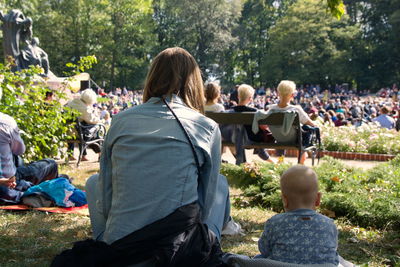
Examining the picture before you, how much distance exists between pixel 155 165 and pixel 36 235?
1996 millimetres

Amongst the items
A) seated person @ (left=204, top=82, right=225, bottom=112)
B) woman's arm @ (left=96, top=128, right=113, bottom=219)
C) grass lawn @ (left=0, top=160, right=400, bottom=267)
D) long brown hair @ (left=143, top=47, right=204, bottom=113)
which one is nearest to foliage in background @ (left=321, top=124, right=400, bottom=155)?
seated person @ (left=204, top=82, right=225, bottom=112)

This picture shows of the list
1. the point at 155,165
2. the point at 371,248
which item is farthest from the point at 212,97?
the point at 155,165

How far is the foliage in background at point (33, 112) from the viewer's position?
21.0ft

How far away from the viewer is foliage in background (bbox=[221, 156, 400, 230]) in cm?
444

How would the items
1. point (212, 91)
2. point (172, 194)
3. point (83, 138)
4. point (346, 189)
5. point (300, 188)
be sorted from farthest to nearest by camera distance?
point (83, 138) → point (212, 91) → point (346, 189) → point (300, 188) → point (172, 194)

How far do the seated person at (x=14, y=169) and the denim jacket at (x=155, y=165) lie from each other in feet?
7.71

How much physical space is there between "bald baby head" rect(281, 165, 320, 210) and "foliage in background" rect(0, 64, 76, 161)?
439 centimetres

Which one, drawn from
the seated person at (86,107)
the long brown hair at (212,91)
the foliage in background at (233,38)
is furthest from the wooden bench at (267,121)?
the foliage in background at (233,38)

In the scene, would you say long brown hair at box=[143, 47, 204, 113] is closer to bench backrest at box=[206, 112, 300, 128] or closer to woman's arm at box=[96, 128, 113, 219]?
woman's arm at box=[96, 128, 113, 219]

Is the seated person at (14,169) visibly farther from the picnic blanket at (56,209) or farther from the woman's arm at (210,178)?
the woman's arm at (210,178)

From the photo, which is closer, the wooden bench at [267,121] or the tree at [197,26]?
the wooden bench at [267,121]

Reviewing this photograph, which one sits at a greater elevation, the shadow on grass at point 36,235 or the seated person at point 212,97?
the seated person at point 212,97

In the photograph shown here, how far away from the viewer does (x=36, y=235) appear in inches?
159

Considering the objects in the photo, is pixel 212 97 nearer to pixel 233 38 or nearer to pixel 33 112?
pixel 33 112
